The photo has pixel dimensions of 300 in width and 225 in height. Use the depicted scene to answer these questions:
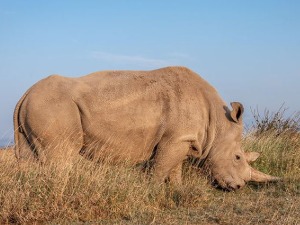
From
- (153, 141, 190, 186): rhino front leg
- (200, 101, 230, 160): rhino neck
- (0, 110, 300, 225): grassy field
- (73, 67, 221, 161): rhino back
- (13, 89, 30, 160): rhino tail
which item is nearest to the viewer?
(0, 110, 300, 225): grassy field

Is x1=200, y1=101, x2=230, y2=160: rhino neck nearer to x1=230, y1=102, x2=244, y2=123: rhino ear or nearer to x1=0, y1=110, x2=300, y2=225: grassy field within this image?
x1=230, y1=102, x2=244, y2=123: rhino ear

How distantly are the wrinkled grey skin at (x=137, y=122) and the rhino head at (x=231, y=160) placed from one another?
2 centimetres

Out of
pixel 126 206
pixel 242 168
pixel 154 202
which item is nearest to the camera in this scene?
pixel 126 206

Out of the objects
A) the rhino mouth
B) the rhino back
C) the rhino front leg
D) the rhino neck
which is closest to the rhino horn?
the rhino mouth

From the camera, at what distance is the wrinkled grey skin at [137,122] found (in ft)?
25.7

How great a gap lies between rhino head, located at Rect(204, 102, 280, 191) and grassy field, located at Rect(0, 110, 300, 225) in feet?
2.36

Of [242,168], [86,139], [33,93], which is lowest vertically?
[242,168]

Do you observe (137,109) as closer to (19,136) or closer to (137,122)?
(137,122)

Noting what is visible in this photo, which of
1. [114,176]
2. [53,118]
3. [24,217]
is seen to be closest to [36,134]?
[53,118]

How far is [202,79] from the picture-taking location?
30.5 ft

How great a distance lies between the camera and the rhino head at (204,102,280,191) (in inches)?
352

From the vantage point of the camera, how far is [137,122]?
834 centimetres

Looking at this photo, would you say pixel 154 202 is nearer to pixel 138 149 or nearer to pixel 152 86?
pixel 138 149

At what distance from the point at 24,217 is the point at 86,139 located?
2.11m
